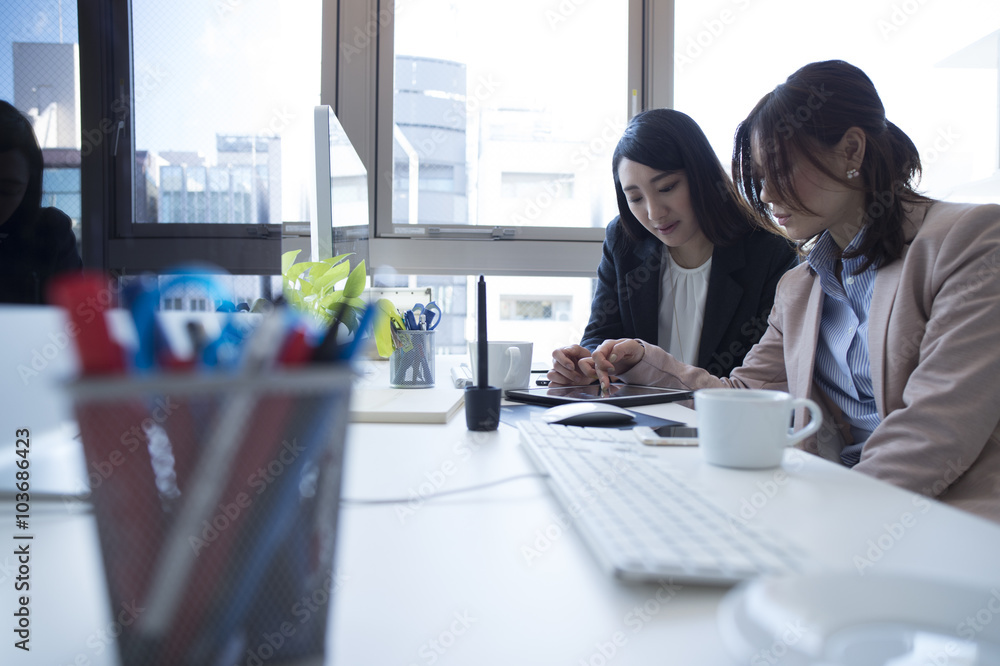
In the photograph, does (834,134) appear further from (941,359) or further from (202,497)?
(202,497)

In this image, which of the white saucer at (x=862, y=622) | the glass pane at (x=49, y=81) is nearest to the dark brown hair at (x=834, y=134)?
the white saucer at (x=862, y=622)

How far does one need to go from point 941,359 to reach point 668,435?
1.46 feet

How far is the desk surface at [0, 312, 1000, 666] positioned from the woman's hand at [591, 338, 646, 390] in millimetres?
720

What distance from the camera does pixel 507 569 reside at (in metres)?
0.41

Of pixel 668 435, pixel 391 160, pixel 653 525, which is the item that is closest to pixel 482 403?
pixel 668 435

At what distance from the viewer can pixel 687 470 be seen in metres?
0.63

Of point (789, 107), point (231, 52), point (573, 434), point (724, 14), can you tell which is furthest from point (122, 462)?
point (724, 14)

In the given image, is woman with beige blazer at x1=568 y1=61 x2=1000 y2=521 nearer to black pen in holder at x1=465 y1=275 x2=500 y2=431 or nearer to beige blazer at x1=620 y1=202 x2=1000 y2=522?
beige blazer at x1=620 y1=202 x2=1000 y2=522

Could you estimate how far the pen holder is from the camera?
1276 millimetres

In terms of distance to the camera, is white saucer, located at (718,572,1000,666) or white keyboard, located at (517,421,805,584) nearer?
white saucer, located at (718,572,1000,666)

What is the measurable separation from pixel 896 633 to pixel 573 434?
0.51m

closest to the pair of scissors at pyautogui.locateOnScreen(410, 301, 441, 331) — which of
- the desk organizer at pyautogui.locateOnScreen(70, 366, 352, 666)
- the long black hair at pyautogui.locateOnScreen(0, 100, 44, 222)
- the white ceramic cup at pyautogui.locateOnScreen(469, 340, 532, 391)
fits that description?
the white ceramic cup at pyautogui.locateOnScreen(469, 340, 532, 391)

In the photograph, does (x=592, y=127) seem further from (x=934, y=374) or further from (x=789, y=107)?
(x=934, y=374)

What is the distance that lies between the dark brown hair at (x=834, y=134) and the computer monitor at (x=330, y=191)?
798mm
